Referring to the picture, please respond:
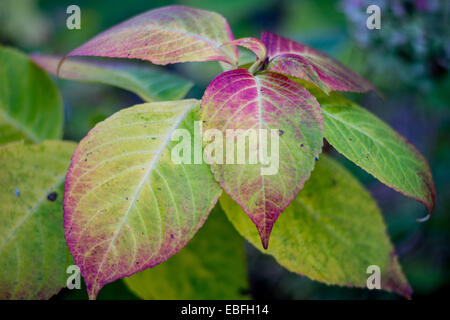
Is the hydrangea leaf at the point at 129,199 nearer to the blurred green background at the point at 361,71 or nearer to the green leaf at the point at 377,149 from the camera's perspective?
the green leaf at the point at 377,149

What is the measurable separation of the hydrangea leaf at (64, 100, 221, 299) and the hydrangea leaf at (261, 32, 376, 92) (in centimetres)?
16

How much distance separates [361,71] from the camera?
148 cm

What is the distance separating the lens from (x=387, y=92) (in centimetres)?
174

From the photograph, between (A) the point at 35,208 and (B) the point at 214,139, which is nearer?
(B) the point at 214,139

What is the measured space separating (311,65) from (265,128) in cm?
13

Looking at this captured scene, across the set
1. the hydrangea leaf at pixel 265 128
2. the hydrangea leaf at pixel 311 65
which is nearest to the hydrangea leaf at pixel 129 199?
the hydrangea leaf at pixel 265 128

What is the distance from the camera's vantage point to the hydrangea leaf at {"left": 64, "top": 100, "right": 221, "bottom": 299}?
0.38 metres

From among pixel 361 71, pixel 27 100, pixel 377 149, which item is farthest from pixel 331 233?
pixel 361 71

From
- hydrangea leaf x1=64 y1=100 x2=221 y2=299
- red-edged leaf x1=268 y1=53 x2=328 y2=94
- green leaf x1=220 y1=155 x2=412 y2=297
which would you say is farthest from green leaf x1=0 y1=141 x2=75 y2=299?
red-edged leaf x1=268 y1=53 x2=328 y2=94

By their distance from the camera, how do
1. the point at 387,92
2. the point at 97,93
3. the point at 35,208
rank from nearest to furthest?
the point at 35,208 → the point at 387,92 → the point at 97,93

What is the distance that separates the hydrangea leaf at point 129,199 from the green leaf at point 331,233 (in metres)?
0.09

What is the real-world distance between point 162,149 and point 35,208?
0.21m

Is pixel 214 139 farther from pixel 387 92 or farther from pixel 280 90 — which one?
pixel 387 92
